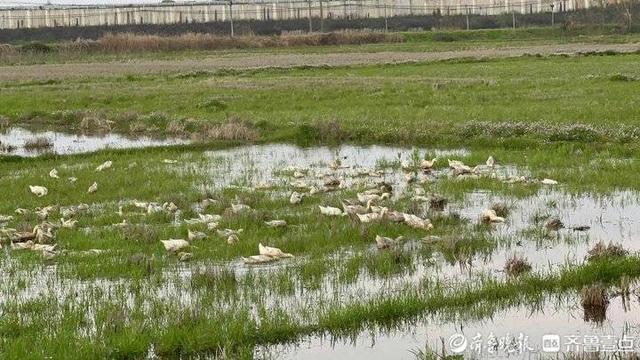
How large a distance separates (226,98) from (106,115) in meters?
5.95

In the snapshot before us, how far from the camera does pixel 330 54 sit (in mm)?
85125

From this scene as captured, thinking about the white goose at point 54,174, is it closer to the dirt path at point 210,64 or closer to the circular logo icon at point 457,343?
the circular logo icon at point 457,343

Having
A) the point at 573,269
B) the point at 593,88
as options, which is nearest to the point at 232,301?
the point at 573,269

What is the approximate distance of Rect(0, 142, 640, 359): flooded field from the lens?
983 cm

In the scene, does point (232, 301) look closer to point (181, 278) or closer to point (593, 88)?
point (181, 278)

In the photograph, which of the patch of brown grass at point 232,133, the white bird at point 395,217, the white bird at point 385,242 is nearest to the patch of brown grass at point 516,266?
the white bird at point 385,242

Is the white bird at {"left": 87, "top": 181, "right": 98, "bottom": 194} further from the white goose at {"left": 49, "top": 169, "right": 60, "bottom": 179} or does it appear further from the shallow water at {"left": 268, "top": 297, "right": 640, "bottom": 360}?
the shallow water at {"left": 268, "top": 297, "right": 640, "bottom": 360}

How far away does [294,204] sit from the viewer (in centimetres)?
1750

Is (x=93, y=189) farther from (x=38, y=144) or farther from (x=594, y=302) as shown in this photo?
(x=594, y=302)

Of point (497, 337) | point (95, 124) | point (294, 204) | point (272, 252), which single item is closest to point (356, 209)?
point (294, 204)

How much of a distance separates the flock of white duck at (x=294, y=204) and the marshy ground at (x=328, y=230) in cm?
6

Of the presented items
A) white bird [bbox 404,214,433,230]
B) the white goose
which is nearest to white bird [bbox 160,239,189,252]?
white bird [bbox 404,214,433,230]

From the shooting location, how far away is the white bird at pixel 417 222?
1466cm

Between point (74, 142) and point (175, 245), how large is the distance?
19342mm
